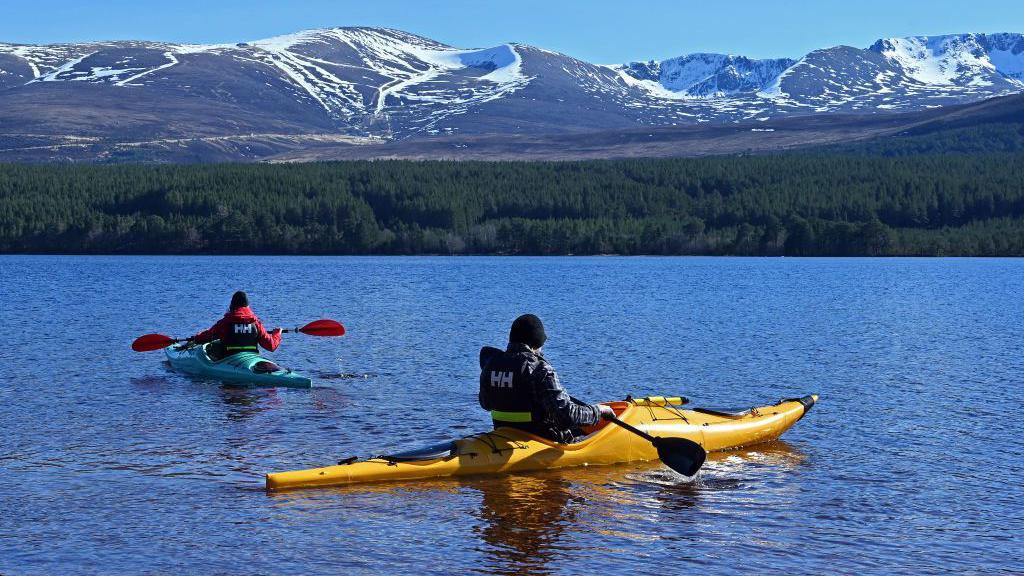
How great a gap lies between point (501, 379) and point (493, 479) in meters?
1.53

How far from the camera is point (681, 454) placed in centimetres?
1920

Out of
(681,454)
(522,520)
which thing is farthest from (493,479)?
(681,454)

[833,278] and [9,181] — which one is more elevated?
[9,181]

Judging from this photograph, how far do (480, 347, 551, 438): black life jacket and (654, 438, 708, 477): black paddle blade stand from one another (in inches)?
69.6

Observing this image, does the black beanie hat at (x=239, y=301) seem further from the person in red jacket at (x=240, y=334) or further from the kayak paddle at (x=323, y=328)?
the kayak paddle at (x=323, y=328)

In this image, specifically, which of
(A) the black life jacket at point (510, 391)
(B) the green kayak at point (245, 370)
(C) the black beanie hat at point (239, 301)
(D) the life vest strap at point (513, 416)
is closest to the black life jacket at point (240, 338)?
(B) the green kayak at point (245, 370)

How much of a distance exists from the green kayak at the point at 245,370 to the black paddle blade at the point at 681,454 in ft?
40.3

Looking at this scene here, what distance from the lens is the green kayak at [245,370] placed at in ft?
97.1

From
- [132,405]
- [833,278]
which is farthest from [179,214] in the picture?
[132,405]

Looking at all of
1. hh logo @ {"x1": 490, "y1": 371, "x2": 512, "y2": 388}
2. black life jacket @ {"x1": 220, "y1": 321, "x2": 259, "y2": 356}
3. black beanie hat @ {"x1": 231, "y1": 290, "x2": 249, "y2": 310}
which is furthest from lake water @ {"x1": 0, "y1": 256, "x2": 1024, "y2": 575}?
black beanie hat @ {"x1": 231, "y1": 290, "x2": 249, "y2": 310}

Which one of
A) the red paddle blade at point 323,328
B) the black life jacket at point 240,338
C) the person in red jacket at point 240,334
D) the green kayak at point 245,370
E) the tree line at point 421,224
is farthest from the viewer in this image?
the tree line at point 421,224

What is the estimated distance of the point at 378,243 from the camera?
179375 mm

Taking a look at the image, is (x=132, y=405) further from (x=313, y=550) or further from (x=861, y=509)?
(x=861, y=509)

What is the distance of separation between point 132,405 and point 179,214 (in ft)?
524
